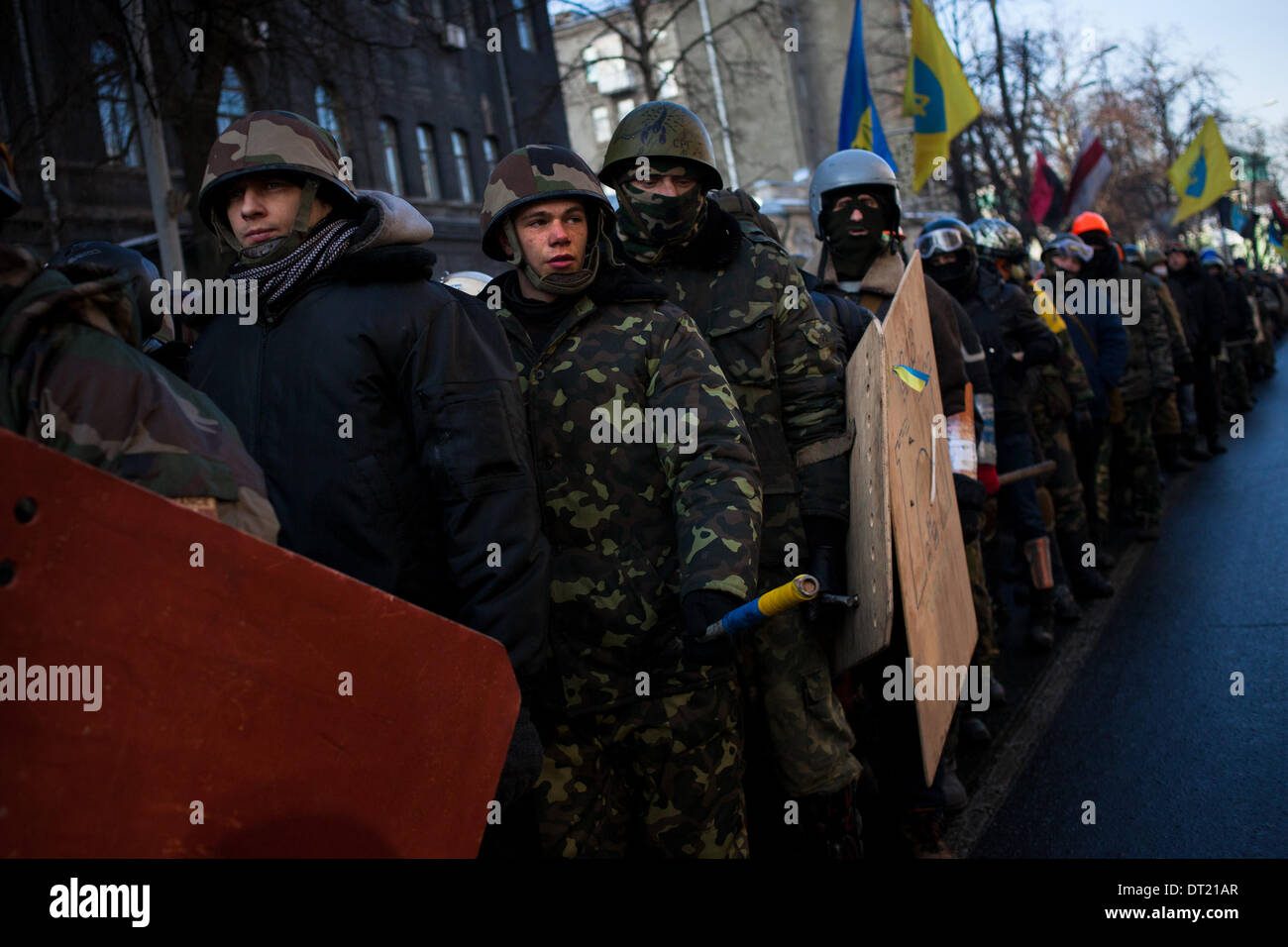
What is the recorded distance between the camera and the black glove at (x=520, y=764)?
217 centimetres

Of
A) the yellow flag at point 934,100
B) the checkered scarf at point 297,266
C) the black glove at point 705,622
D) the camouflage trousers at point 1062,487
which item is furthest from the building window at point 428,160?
the black glove at point 705,622

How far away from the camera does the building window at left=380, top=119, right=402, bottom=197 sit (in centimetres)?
2678

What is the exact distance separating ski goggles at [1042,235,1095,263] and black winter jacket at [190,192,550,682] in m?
7.48

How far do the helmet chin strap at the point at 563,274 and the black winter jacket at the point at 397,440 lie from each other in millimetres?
481

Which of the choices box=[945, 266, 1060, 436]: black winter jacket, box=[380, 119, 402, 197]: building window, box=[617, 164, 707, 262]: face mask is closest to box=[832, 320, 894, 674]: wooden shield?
box=[617, 164, 707, 262]: face mask

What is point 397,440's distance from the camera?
2465 millimetres

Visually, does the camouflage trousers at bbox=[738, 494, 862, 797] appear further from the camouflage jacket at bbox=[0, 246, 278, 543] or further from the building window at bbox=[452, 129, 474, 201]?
the building window at bbox=[452, 129, 474, 201]

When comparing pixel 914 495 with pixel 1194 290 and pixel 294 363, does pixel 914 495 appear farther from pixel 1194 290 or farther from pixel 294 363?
pixel 1194 290

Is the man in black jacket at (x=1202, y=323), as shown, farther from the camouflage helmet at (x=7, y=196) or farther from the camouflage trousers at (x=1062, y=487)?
the camouflage helmet at (x=7, y=196)

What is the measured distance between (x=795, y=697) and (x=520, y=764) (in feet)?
4.21

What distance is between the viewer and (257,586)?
1.40 m

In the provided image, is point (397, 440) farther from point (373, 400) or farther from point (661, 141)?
point (661, 141)
